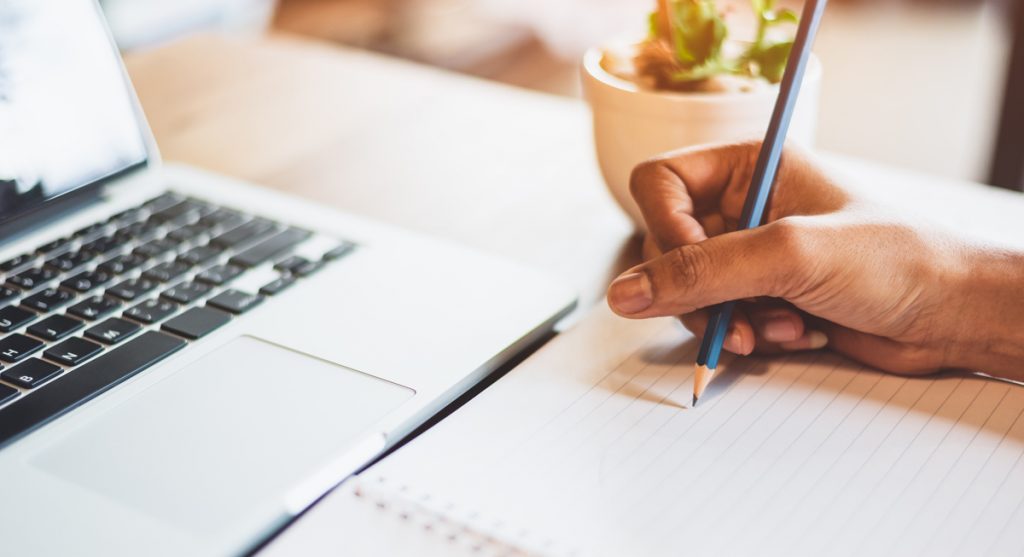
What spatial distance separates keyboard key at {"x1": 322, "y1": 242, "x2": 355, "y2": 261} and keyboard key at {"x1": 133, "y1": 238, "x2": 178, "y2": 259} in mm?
107

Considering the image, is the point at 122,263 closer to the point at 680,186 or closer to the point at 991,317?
the point at 680,186

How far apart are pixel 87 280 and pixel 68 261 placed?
0.12 ft

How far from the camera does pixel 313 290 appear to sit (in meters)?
0.63

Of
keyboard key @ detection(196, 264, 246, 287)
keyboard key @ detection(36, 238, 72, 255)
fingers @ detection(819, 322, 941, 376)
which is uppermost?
keyboard key @ detection(36, 238, 72, 255)

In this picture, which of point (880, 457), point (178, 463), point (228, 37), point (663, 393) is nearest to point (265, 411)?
point (178, 463)

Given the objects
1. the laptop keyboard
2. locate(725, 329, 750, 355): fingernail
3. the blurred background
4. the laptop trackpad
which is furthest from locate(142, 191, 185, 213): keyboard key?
the blurred background

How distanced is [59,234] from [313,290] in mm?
204

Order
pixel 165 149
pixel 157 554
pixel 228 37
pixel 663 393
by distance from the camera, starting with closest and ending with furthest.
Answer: pixel 157 554
pixel 663 393
pixel 165 149
pixel 228 37

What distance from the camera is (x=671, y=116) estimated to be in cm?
66

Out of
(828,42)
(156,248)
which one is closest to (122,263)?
(156,248)

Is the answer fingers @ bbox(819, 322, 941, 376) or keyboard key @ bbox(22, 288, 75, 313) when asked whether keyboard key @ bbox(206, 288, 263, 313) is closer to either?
keyboard key @ bbox(22, 288, 75, 313)

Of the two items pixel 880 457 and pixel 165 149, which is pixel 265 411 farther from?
pixel 165 149

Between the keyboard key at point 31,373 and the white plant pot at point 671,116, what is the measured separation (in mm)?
405

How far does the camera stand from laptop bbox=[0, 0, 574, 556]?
447 millimetres
